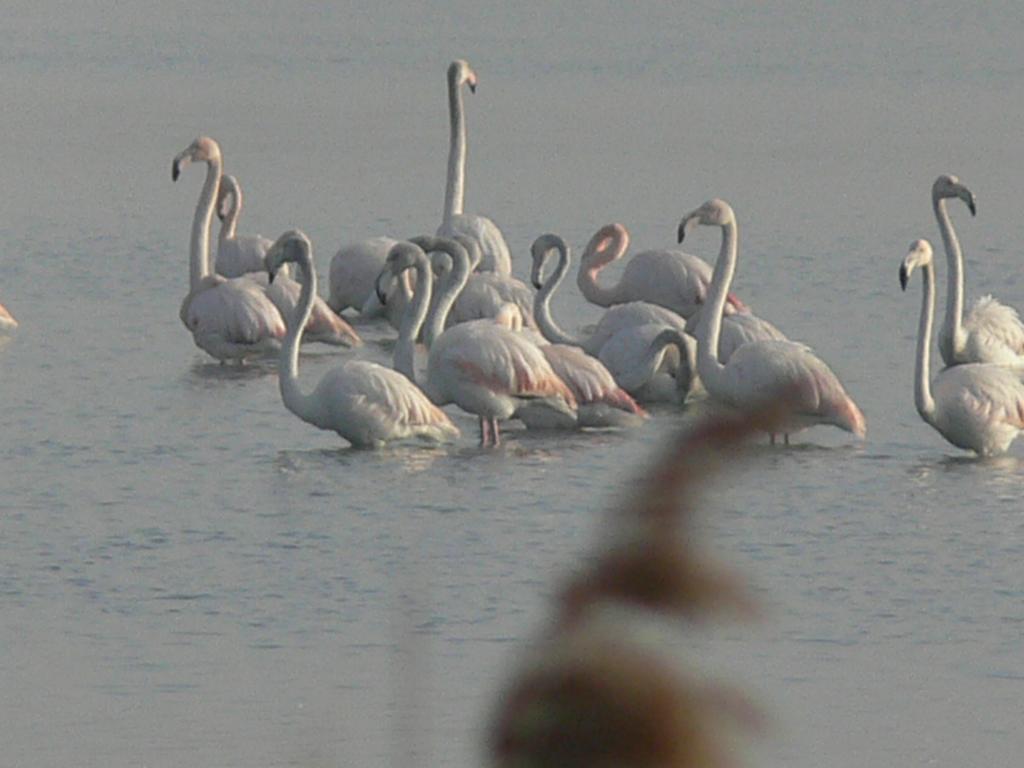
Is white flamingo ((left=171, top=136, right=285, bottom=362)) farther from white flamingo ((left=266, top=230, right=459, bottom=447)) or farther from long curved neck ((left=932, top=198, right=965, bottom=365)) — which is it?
long curved neck ((left=932, top=198, right=965, bottom=365))

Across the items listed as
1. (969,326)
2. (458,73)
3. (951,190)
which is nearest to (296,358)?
(969,326)

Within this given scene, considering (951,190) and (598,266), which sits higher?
(951,190)

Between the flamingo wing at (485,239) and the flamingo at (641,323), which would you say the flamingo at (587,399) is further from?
the flamingo wing at (485,239)

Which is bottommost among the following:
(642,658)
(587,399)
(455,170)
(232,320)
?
(587,399)

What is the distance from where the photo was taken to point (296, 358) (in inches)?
427

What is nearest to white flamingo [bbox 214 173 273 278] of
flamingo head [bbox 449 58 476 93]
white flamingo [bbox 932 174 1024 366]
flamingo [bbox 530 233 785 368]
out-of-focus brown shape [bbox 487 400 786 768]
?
flamingo head [bbox 449 58 476 93]

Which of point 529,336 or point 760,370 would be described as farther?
point 529,336

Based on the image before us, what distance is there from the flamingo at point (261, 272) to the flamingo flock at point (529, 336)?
0.05 ft

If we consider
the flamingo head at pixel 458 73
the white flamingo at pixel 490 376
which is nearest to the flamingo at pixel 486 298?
the white flamingo at pixel 490 376

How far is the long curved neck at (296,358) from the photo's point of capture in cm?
1023

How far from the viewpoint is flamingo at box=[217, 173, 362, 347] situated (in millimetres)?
13664

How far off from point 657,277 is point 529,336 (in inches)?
131

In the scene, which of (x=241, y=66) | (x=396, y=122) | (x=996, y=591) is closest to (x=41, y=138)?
(x=396, y=122)

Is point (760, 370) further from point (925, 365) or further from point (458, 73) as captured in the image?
point (458, 73)
